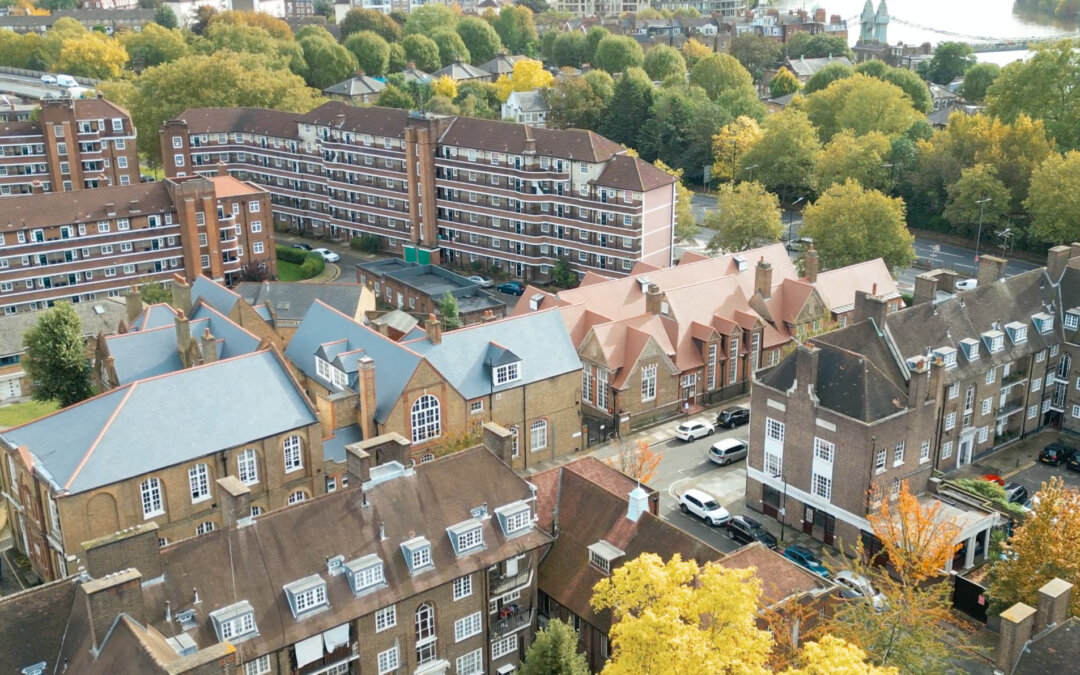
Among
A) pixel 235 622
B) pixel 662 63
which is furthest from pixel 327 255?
pixel 662 63

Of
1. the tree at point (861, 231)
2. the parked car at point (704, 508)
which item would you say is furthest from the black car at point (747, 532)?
the tree at point (861, 231)

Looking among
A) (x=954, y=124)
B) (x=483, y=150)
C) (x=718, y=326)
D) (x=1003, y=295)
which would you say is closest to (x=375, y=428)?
(x=718, y=326)

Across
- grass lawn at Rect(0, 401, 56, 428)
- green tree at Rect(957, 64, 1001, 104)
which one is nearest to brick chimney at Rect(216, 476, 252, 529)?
grass lawn at Rect(0, 401, 56, 428)

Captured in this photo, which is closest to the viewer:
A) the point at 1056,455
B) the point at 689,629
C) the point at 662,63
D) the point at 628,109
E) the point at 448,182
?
the point at 689,629

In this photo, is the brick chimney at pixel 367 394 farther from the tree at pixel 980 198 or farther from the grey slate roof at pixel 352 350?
the tree at pixel 980 198

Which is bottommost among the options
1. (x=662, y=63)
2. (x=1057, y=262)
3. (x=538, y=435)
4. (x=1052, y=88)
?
(x=538, y=435)

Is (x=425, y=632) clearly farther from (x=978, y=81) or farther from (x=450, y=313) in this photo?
(x=978, y=81)

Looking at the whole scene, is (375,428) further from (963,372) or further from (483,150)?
(483,150)

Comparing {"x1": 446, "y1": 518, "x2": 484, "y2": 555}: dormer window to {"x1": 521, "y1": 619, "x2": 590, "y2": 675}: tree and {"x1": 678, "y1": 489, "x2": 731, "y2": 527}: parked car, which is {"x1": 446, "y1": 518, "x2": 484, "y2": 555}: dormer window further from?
{"x1": 678, "y1": 489, "x2": 731, "y2": 527}: parked car

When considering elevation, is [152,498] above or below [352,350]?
below
